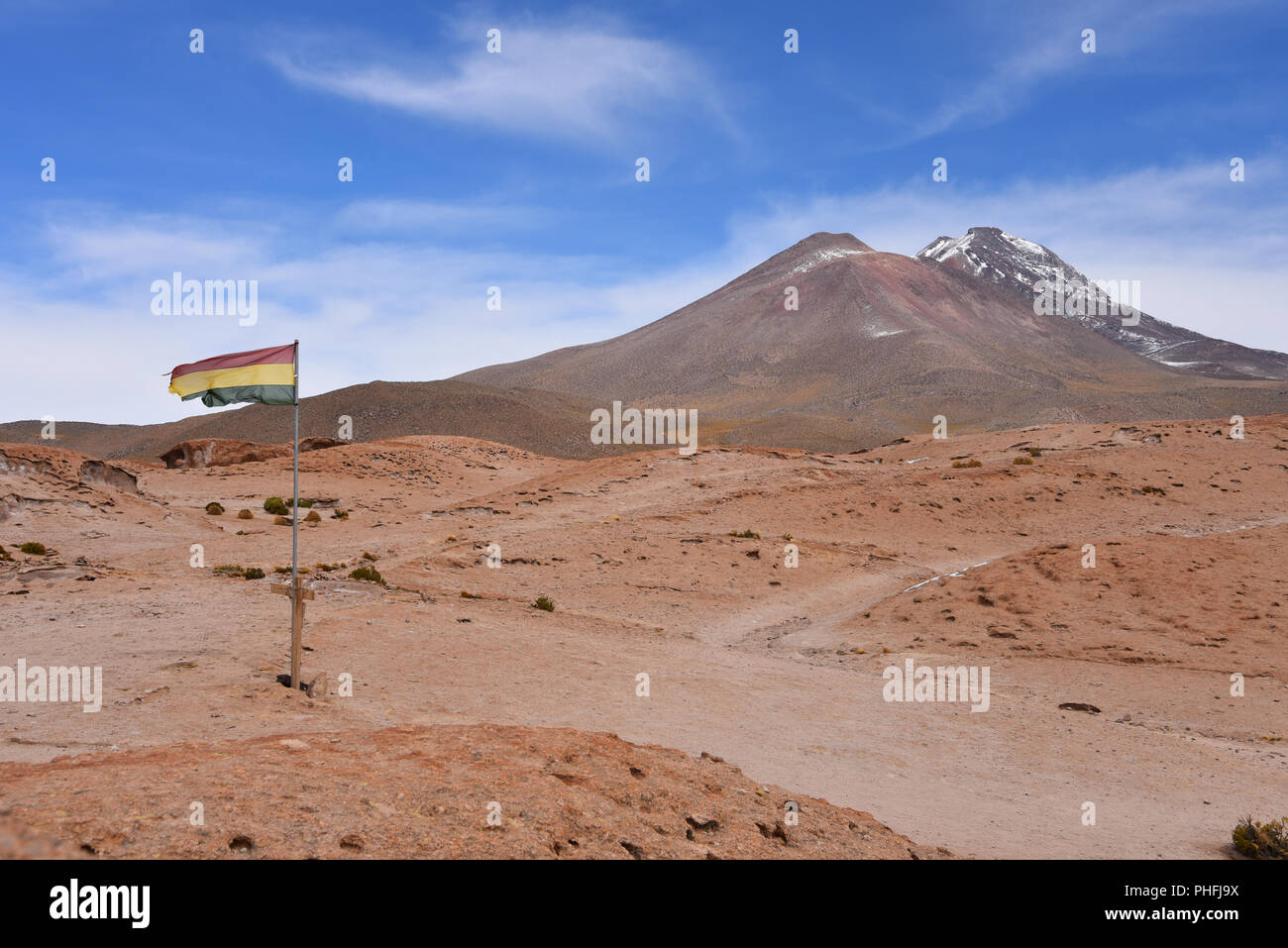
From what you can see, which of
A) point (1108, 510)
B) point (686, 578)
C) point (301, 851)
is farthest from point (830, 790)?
point (1108, 510)

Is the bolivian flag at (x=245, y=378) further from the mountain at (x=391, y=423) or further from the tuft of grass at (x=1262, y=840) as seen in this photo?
the mountain at (x=391, y=423)

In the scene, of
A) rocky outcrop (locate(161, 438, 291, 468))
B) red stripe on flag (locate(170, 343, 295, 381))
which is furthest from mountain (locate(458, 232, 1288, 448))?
red stripe on flag (locate(170, 343, 295, 381))

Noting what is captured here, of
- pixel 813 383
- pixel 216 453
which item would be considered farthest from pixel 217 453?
pixel 813 383

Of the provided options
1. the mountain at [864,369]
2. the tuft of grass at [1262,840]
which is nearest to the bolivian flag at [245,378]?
the tuft of grass at [1262,840]

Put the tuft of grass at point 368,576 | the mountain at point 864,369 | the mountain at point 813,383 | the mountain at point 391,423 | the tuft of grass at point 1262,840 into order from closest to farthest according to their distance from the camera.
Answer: the tuft of grass at point 1262,840, the tuft of grass at point 368,576, the mountain at point 391,423, the mountain at point 813,383, the mountain at point 864,369

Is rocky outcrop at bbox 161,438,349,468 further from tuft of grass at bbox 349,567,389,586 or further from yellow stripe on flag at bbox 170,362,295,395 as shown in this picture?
yellow stripe on flag at bbox 170,362,295,395

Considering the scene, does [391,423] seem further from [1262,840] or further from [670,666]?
[1262,840]
